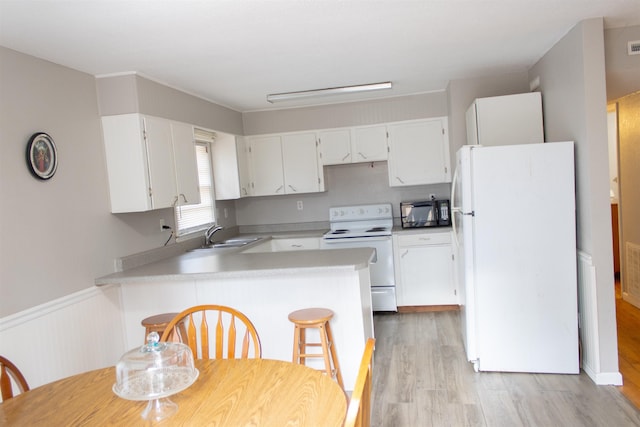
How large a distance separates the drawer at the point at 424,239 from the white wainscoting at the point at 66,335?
259 centimetres

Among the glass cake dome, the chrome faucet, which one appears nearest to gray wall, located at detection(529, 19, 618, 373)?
the glass cake dome

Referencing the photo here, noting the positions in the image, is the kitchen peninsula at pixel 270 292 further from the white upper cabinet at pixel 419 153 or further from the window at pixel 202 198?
the white upper cabinet at pixel 419 153

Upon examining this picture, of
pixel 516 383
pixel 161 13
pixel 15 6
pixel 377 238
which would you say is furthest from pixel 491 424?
pixel 15 6

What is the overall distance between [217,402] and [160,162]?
215 cm

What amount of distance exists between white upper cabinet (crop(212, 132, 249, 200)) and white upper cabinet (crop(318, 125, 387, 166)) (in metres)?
0.91

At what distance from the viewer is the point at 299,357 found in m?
2.62

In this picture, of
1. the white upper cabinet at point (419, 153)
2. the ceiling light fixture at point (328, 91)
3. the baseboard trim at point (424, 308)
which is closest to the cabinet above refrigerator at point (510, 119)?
the ceiling light fixture at point (328, 91)

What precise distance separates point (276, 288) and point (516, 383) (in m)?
1.65

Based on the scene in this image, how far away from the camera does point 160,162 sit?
10.3ft

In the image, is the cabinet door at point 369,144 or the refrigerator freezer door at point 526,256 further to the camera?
the cabinet door at point 369,144

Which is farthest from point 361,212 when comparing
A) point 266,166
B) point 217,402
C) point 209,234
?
point 217,402

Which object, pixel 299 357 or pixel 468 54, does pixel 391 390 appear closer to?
pixel 299 357

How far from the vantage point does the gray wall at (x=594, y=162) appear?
2617mm

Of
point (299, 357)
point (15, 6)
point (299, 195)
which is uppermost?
point (15, 6)
